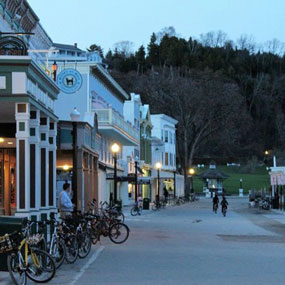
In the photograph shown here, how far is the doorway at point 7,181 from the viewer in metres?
24.8

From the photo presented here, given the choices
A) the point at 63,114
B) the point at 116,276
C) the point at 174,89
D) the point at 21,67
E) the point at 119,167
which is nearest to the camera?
the point at 116,276

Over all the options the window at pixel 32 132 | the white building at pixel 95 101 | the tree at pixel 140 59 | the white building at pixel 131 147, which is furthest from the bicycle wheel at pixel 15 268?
the tree at pixel 140 59

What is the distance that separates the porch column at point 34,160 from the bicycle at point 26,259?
17.9 feet

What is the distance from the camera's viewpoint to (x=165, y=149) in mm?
84188

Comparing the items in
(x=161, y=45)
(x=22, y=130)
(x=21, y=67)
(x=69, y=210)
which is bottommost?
(x=69, y=210)

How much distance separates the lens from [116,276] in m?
13.0

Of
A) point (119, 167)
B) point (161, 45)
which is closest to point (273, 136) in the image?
point (161, 45)

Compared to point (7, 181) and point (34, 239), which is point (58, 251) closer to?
point (34, 239)

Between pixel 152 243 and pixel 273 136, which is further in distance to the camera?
pixel 273 136

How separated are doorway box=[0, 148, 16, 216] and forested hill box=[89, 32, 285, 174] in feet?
176

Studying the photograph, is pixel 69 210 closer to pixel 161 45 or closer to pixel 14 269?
pixel 14 269

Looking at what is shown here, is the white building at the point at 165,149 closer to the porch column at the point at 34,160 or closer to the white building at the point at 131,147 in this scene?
the white building at the point at 131,147

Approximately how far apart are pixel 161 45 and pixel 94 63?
130 m

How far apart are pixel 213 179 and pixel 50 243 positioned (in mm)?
84300
